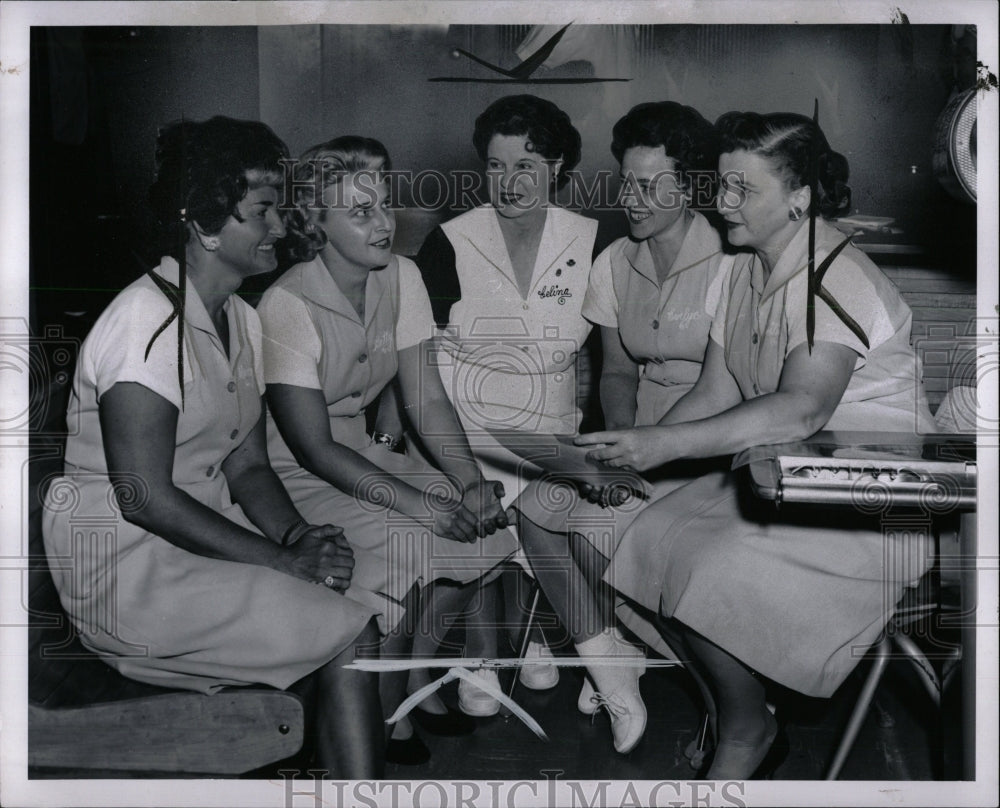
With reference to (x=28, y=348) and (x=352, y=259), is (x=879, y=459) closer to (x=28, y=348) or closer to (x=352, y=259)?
(x=352, y=259)

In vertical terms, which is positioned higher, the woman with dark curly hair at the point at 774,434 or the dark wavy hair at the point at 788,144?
the dark wavy hair at the point at 788,144

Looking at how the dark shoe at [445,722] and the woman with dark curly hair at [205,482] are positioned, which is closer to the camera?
the woman with dark curly hair at [205,482]

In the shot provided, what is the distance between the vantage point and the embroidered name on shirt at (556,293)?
10.7 ft

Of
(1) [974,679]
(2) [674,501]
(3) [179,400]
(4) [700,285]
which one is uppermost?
(4) [700,285]

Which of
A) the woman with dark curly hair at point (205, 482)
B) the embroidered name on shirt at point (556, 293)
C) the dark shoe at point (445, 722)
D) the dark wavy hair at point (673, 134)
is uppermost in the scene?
the dark wavy hair at point (673, 134)

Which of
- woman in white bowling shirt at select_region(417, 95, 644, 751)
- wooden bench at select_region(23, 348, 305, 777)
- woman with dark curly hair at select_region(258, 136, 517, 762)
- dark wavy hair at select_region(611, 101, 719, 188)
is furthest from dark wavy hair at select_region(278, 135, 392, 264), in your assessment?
wooden bench at select_region(23, 348, 305, 777)

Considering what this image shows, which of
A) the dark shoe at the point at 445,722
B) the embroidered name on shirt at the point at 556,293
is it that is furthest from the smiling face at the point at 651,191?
the dark shoe at the point at 445,722

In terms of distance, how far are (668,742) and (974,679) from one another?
0.86 m

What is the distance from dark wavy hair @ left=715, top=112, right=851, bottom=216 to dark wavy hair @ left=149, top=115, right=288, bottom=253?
119cm

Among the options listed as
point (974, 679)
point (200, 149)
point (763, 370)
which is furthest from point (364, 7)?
point (974, 679)

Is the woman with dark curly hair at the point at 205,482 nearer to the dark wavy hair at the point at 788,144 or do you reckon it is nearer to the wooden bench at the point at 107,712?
the wooden bench at the point at 107,712

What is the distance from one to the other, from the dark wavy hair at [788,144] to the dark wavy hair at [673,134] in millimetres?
45

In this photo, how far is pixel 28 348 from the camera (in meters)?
3.29

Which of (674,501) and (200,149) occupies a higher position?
(200,149)
